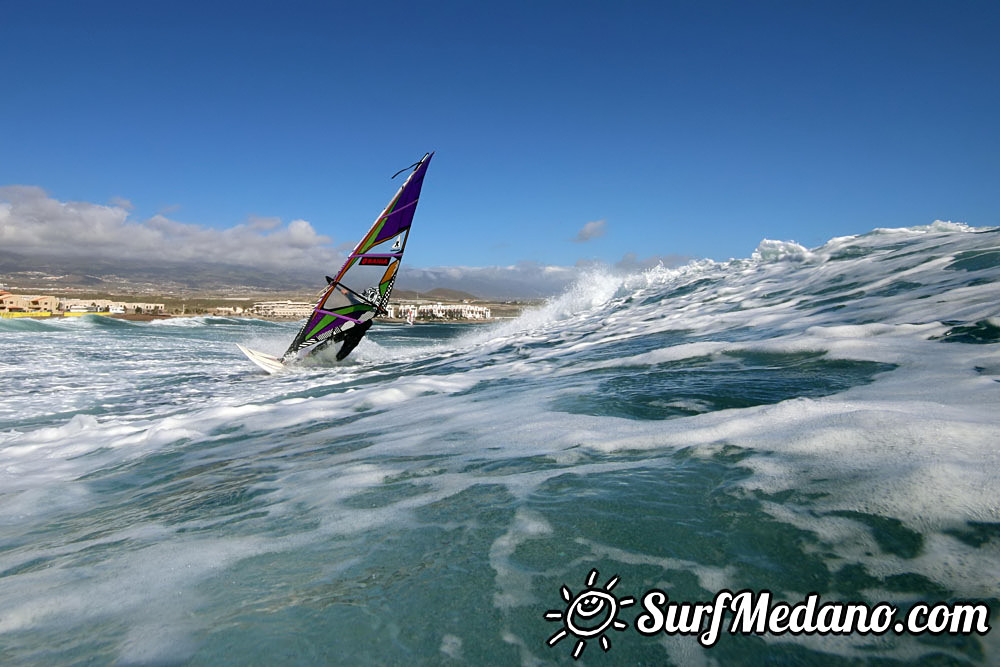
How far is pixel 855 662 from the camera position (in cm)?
103

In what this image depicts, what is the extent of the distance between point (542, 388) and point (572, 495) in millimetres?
2663

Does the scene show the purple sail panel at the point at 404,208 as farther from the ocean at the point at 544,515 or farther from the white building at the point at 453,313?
the white building at the point at 453,313

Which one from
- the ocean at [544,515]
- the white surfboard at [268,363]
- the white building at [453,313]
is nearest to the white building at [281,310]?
the white building at [453,313]

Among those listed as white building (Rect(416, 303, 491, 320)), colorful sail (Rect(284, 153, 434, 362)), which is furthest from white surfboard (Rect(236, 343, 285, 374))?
white building (Rect(416, 303, 491, 320))

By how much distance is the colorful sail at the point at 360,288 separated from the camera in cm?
1108

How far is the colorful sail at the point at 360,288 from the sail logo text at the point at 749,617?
1044 cm

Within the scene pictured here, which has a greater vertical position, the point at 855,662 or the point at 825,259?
the point at 825,259

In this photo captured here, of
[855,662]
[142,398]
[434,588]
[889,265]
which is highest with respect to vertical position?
[889,265]

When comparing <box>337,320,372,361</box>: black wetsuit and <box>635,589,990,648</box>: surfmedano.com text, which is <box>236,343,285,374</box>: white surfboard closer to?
<box>337,320,372,361</box>: black wetsuit

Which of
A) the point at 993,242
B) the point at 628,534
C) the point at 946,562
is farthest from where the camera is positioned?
the point at 993,242

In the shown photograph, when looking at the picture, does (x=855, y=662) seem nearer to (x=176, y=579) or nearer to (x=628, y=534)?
(x=628, y=534)

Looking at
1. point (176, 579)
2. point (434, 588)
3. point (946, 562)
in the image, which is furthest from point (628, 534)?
point (176, 579)

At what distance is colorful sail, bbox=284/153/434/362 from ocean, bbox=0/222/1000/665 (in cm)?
649

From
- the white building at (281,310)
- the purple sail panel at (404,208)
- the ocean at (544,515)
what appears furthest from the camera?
the white building at (281,310)
